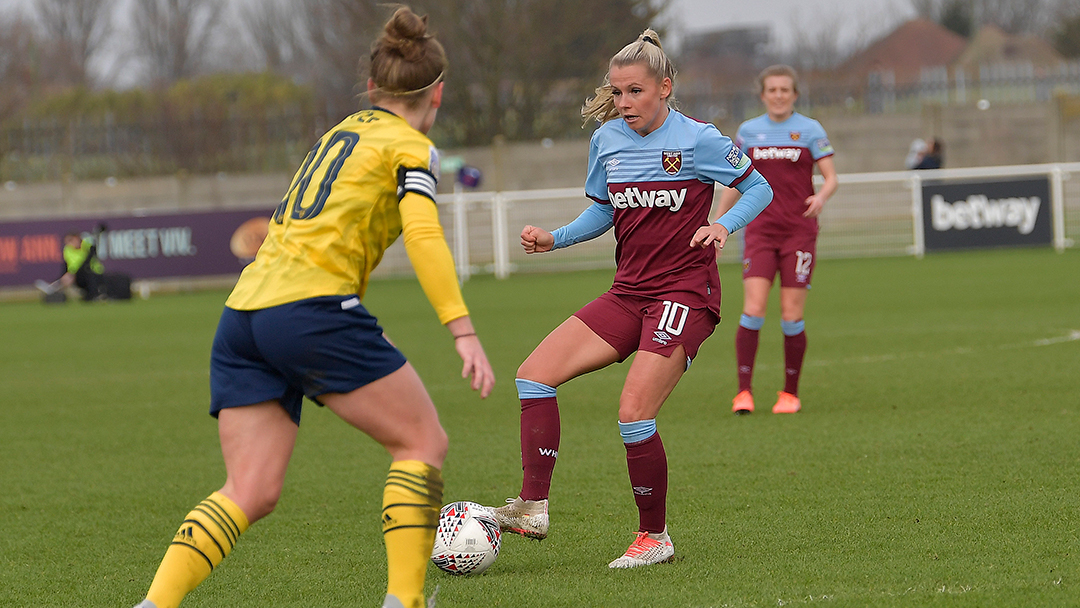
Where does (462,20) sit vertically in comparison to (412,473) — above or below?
above

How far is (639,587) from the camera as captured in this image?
4.17 m

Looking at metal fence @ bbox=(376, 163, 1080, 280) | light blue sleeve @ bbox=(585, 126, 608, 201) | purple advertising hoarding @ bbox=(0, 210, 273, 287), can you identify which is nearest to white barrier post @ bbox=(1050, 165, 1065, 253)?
metal fence @ bbox=(376, 163, 1080, 280)

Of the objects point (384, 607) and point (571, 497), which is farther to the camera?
point (571, 497)

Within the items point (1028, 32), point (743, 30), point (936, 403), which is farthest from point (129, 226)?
point (743, 30)

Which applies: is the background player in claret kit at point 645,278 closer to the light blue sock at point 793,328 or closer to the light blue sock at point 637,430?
the light blue sock at point 637,430

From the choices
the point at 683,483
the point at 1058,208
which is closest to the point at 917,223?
the point at 1058,208

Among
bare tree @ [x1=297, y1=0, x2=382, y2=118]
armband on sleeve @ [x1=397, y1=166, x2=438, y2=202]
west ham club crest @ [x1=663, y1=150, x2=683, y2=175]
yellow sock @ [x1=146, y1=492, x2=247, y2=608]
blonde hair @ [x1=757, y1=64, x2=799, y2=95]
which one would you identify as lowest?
yellow sock @ [x1=146, y1=492, x2=247, y2=608]

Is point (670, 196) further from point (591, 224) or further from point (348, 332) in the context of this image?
point (348, 332)

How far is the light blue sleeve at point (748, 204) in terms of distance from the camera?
4.72 meters

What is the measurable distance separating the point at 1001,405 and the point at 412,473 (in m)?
5.19

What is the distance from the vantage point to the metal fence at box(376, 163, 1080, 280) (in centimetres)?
2261

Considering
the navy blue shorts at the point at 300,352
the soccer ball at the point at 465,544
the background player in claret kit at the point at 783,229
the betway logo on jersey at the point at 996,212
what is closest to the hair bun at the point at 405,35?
the navy blue shorts at the point at 300,352

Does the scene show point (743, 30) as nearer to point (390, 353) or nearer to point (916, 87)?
point (916, 87)

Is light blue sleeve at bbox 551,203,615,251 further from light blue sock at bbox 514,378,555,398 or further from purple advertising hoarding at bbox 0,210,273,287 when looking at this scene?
purple advertising hoarding at bbox 0,210,273,287
